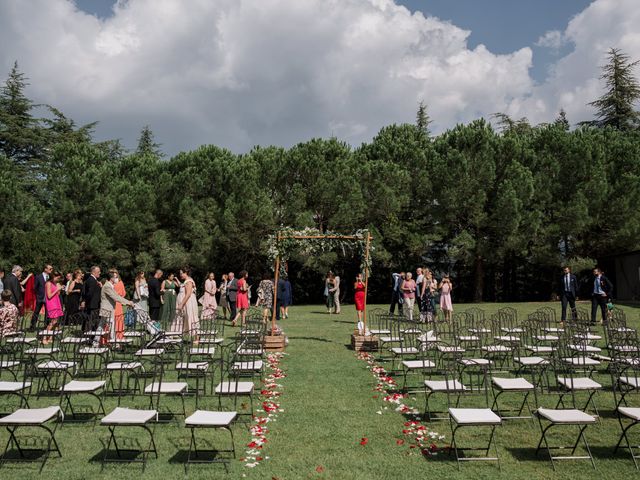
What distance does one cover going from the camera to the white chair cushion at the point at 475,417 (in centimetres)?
536

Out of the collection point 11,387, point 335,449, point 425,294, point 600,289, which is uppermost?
point 600,289

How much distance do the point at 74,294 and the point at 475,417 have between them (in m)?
13.4

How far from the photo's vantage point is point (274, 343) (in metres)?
12.1

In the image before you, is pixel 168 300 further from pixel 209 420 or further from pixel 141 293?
pixel 209 420

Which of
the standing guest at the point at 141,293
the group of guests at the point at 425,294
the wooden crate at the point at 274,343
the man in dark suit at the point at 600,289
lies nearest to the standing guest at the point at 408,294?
the group of guests at the point at 425,294

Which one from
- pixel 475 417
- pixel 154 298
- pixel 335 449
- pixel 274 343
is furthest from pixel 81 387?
pixel 154 298

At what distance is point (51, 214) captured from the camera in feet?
89.5

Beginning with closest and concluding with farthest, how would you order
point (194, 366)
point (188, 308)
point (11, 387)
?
1. point (11, 387)
2. point (194, 366)
3. point (188, 308)

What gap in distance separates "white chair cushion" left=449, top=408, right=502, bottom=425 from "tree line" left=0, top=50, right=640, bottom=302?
2082cm

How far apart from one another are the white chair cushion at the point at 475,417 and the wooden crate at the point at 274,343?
22.3 ft

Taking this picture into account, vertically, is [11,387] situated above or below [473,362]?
below

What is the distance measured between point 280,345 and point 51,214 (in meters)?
20.5

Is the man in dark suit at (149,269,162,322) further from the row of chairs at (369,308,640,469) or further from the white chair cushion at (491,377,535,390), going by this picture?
the white chair cushion at (491,377,535,390)

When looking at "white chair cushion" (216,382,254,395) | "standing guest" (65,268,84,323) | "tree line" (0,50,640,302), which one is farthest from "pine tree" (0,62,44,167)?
"white chair cushion" (216,382,254,395)
